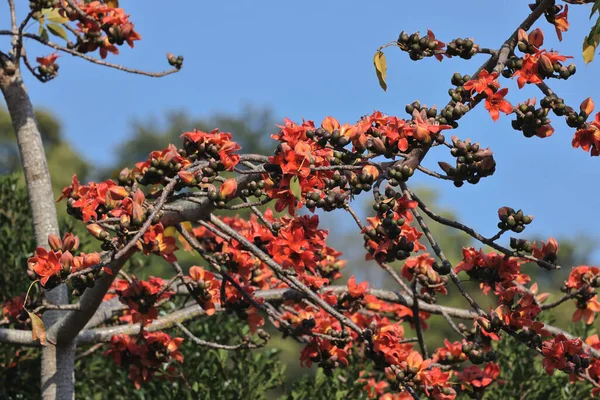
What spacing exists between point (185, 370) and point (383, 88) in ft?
8.29

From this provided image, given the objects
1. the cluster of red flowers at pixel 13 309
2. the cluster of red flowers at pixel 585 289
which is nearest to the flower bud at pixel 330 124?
the cluster of red flowers at pixel 585 289

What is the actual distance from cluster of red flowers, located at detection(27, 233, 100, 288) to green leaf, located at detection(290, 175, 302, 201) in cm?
75

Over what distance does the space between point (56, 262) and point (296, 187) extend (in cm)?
89

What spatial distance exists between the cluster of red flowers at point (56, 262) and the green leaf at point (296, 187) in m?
0.75

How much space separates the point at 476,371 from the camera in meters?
4.18

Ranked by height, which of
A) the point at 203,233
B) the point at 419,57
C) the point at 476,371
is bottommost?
the point at 476,371

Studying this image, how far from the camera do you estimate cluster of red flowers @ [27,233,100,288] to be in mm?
3002

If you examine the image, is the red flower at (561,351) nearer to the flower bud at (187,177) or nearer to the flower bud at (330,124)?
the flower bud at (330,124)

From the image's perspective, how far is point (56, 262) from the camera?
3.04m

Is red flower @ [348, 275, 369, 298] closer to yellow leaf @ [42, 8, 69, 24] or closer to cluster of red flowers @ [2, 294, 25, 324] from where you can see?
cluster of red flowers @ [2, 294, 25, 324]

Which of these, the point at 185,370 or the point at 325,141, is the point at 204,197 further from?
the point at 185,370

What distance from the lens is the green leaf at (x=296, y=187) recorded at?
117 inches

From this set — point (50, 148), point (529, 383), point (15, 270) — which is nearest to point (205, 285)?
point (529, 383)

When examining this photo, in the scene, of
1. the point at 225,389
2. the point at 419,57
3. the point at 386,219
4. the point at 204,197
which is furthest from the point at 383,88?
the point at 225,389
